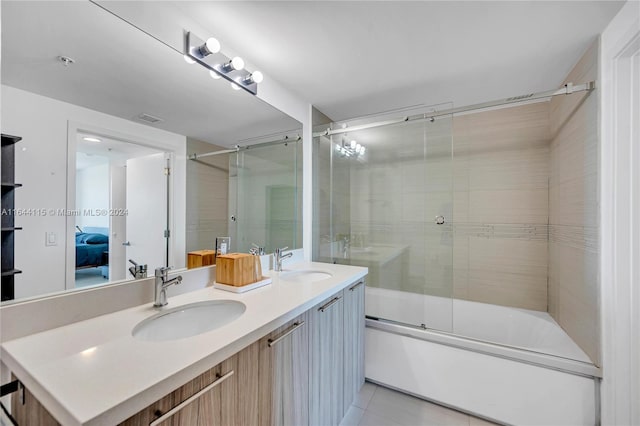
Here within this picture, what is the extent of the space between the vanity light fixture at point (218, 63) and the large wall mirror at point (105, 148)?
0.05 meters

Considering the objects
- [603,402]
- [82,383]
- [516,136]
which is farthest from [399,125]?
[82,383]

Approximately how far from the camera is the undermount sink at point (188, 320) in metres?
1.02

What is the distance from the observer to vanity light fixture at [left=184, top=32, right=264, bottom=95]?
133cm

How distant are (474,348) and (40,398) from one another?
204cm

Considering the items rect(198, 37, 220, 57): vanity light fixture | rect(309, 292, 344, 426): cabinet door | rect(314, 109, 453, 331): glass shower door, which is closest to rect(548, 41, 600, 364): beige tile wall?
rect(314, 109, 453, 331): glass shower door

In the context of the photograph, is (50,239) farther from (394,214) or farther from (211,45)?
(394,214)

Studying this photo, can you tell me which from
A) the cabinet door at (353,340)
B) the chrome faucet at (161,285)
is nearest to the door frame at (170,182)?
the chrome faucet at (161,285)

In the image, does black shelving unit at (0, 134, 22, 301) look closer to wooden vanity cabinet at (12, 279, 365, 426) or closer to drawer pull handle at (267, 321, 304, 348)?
wooden vanity cabinet at (12, 279, 365, 426)

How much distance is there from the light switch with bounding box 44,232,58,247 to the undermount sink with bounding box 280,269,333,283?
1121mm

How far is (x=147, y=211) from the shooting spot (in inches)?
48.9

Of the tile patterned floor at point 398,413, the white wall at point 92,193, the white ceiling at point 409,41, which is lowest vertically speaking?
the tile patterned floor at point 398,413

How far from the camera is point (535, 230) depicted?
94.0 inches

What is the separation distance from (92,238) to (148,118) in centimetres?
59

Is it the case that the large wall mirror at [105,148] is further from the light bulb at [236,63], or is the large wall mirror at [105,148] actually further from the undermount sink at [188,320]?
the undermount sink at [188,320]
